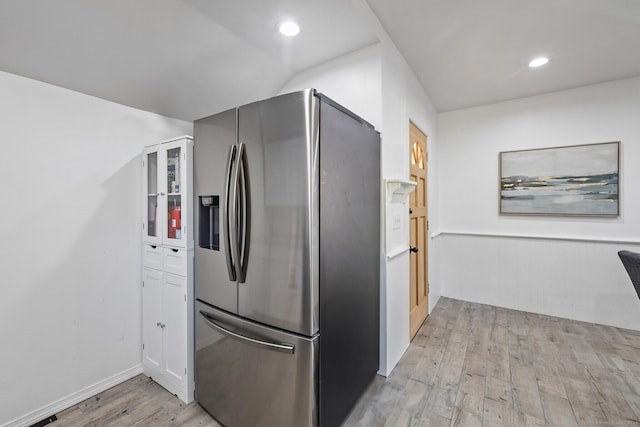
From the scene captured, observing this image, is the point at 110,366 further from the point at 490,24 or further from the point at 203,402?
the point at 490,24

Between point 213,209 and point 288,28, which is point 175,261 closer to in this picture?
point 213,209

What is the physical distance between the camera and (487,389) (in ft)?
6.57

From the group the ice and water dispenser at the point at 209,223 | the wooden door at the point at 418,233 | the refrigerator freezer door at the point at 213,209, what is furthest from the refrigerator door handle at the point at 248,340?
the wooden door at the point at 418,233

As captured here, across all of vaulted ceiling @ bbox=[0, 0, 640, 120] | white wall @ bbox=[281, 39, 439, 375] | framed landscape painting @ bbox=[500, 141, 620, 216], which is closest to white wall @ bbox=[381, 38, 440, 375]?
white wall @ bbox=[281, 39, 439, 375]

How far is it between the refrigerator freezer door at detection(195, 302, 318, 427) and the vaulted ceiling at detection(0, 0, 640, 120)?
177 cm

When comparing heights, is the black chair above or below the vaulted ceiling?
below

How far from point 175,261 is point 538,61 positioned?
3783 mm

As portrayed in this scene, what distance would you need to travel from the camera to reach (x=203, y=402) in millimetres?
1785

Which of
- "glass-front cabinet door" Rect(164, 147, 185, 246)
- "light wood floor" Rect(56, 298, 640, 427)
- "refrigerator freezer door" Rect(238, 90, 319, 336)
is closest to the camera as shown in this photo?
"refrigerator freezer door" Rect(238, 90, 319, 336)

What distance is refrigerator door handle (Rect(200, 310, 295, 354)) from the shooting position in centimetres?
138

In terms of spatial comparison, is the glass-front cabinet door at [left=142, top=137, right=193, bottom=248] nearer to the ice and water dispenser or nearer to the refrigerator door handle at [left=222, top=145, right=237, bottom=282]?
the ice and water dispenser

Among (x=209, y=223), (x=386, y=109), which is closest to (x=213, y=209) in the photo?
(x=209, y=223)

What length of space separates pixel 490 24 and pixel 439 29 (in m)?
0.37

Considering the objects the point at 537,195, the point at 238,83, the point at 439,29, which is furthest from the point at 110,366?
the point at 537,195
